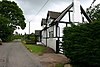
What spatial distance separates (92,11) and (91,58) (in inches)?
817

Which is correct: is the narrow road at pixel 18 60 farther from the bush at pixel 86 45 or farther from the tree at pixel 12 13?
the tree at pixel 12 13

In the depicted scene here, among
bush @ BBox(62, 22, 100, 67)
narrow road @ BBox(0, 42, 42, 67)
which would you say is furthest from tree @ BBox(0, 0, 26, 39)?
bush @ BBox(62, 22, 100, 67)

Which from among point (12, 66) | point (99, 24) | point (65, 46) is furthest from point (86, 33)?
point (12, 66)

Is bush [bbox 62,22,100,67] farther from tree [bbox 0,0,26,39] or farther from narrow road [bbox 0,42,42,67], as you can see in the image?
tree [bbox 0,0,26,39]

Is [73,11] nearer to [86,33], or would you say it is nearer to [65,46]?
[65,46]

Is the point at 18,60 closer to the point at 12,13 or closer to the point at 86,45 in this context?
the point at 86,45

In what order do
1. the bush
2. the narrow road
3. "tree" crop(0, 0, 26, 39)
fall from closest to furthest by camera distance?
1. the bush
2. the narrow road
3. "tree" crop(0, 0, 26, 39)

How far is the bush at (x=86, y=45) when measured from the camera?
13305 millimetres

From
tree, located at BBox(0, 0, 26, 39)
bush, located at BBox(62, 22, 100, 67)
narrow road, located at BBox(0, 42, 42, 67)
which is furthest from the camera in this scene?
tree, located at BBox(0, 0, 26, 39)

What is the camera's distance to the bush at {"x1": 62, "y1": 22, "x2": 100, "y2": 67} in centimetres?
1330

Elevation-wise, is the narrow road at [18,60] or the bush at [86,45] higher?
the bush at [86,45]

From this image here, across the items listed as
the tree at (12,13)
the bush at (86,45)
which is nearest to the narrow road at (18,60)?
the bush at (86,45)

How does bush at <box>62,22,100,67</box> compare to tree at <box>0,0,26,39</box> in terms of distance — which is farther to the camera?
tree at <box>0,0,26,39</box>

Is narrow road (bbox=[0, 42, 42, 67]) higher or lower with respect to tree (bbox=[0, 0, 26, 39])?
lower
